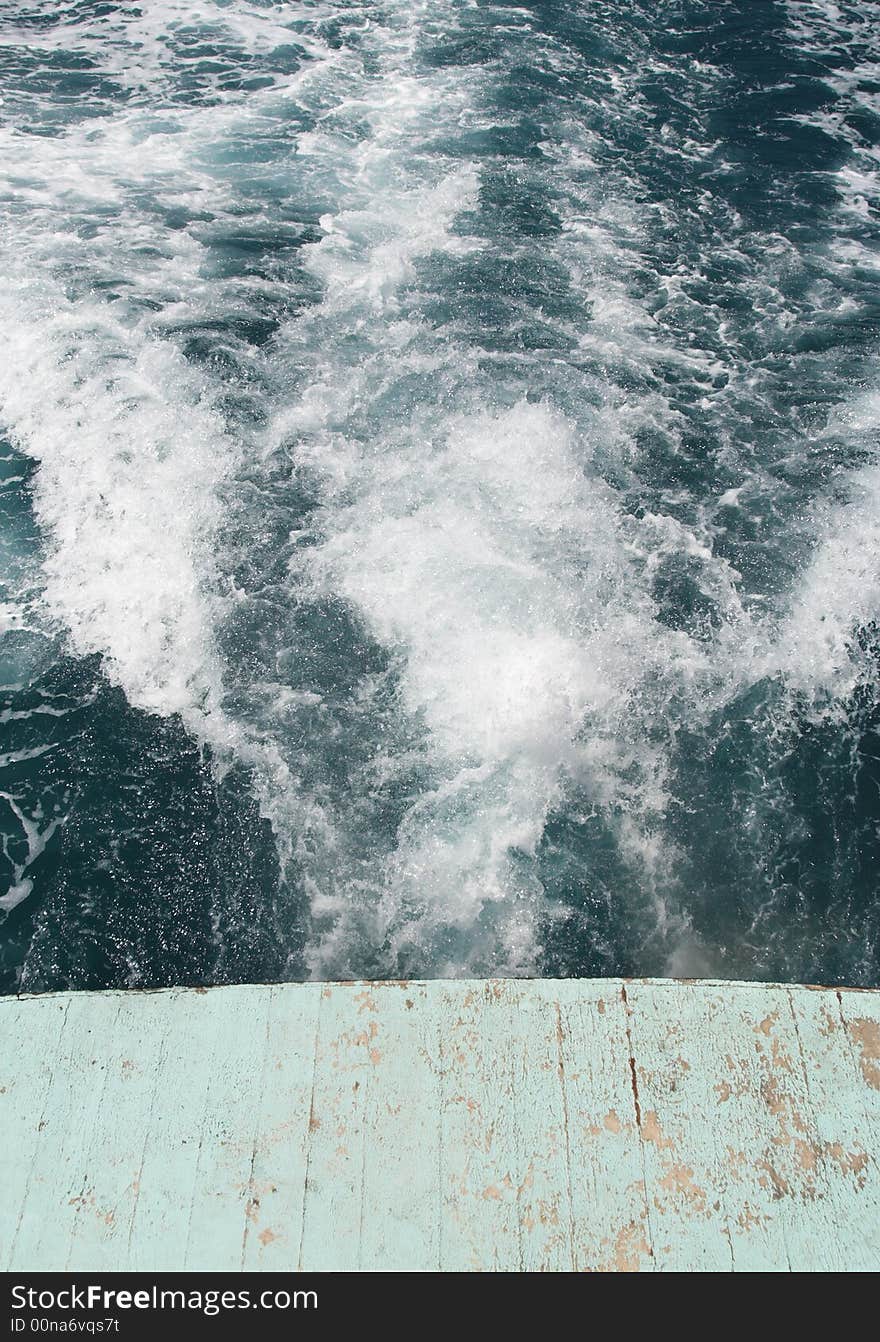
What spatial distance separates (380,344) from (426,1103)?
17.3 metres

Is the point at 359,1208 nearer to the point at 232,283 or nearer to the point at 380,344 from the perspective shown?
the point at 380,344

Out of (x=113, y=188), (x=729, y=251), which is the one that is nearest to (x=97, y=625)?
(x=113, y=188)

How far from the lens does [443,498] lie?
17.1 metres

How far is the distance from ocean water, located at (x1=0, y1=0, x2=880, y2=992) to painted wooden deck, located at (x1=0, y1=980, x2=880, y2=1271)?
3.03 m

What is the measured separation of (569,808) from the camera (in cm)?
1301

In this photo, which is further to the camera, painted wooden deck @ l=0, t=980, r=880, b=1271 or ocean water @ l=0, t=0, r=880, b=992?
ocean water @ l=0, t=0, r=880, b=992

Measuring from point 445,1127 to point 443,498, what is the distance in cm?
1212

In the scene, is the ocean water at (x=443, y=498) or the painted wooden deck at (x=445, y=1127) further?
the ocean water at (x=443, y=498)

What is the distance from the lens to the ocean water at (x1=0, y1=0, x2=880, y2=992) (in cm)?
1237

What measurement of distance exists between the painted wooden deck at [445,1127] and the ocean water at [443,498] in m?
3.03

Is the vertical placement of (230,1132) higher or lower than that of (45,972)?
higher

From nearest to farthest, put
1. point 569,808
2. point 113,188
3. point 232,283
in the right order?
point 569,808
point 232,283
point 113,188

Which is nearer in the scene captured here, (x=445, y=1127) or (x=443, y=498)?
(x=445, y=1127)

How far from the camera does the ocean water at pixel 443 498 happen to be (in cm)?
1237
